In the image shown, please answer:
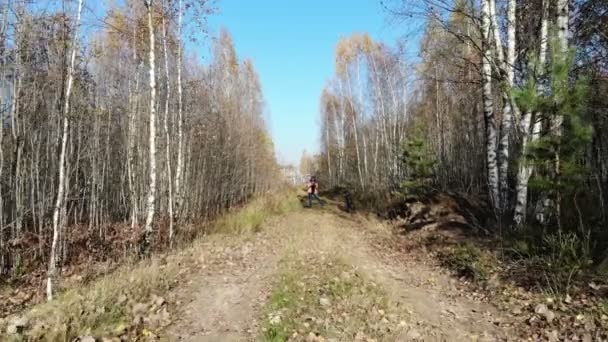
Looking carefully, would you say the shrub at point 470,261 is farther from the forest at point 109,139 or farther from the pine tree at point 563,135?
the forest at point 109,139

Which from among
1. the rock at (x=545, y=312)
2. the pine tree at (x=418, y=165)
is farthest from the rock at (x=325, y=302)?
the pine tree at (x=418, y=165)

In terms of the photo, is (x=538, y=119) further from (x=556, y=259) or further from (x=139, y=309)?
(x=139, y=309)

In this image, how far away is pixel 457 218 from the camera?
35.2 ft

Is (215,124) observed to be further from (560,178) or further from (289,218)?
(560,178)

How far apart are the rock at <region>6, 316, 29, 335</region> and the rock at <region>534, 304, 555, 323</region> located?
5639 millimetres

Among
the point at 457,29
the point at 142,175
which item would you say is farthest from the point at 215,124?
the point at 457,29

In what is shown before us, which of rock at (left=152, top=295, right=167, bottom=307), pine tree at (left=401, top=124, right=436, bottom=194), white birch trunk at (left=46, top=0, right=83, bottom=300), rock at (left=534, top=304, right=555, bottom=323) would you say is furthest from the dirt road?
pine tree at (left=401, top=124, right=436, bottom=194)

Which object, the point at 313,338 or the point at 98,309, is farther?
the point at 98,309

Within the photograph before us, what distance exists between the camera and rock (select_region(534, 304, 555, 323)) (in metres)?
4.69

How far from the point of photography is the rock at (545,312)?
15.4 feet

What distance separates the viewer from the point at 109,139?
16.7 metres

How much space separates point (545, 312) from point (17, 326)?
5751mm

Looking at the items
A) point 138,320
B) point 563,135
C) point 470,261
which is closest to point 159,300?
point 138,320

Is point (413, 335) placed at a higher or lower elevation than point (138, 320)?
lower
